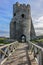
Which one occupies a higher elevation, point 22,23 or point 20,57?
point 22,23

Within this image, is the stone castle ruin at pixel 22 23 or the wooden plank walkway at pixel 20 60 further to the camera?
the stone castle ruin at pixel 22 23

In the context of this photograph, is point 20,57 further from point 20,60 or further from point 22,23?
point 22,23

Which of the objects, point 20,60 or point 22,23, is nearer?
point 20,60

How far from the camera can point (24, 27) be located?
112 ft

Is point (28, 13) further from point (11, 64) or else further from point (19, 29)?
point (11, 64)

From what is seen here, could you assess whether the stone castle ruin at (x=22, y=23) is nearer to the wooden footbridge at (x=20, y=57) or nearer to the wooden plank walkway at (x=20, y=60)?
the wooden plank walkway at (x=20, y=60)

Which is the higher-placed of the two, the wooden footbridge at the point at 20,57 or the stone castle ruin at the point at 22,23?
the stone castle ruin at the point at 22,23

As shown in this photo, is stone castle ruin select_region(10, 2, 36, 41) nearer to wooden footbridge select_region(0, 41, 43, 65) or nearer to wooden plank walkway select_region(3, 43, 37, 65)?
wooden plank walkway select_region(3, 43, 37, 65)

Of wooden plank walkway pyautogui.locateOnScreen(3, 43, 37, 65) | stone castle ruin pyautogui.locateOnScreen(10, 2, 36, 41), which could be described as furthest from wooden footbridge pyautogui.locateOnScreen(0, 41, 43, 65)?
stone castle ruin pyautogui.locateOnScreen(10, 2, 36, 41)

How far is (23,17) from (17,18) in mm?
1541

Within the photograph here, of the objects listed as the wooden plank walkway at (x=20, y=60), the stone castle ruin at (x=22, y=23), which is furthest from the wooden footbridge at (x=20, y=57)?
the stone castle ruin at (x=22, y=23)

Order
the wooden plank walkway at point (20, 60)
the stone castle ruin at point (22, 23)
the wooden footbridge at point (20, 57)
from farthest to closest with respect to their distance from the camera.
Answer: the stone castle ruin at point (22, 23), the wooden plank walkway at point (20, 60), the wooden footbridge at point (20, 57)

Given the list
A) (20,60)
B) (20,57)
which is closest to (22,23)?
(20,57)

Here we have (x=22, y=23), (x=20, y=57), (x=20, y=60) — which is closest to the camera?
(x=20, y=60)
